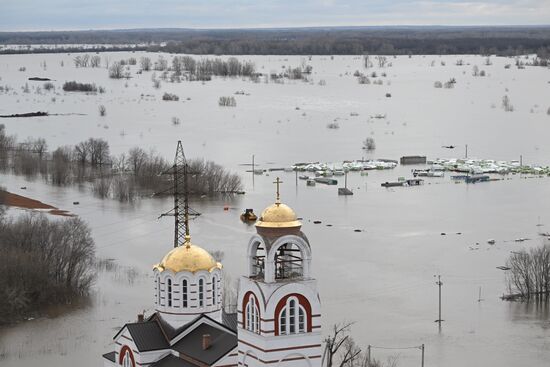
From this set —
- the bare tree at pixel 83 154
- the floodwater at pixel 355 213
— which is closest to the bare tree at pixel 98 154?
the bare tree at pixel 83 154

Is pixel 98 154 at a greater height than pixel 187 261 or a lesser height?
lesser

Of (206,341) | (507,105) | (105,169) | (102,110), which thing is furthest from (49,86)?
(206,341)

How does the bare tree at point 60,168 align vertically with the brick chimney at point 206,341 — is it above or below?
below

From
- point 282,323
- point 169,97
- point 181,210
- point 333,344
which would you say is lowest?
point 181,210

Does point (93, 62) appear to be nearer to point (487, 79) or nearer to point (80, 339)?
point (487, 79)

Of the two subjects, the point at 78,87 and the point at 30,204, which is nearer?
the point at 30,204

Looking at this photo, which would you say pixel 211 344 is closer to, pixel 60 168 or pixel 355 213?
pixel 355 213

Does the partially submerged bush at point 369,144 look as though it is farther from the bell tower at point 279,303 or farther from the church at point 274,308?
the bell tower at point 279,303
